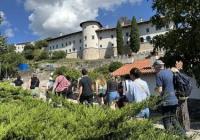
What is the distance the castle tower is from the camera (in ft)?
394

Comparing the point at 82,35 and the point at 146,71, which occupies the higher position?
the point at 82,35

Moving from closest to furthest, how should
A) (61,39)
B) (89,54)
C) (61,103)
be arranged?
(61,103)
(89,54)
(61,39)

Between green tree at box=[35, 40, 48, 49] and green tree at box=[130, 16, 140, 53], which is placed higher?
green tree at box=[35, 40, 48, 49]

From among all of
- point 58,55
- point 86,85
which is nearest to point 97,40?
point 58,55

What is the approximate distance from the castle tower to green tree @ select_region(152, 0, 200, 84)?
97698 millimetres

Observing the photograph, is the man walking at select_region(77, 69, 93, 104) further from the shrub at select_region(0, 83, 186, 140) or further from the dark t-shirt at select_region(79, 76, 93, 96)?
the shrub at select_region(0, 83, 186, 140)

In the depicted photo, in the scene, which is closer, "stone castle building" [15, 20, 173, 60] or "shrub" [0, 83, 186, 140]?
"shrub" [0, 83, 186, 140]

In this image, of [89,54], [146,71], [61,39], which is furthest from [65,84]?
[61,39]

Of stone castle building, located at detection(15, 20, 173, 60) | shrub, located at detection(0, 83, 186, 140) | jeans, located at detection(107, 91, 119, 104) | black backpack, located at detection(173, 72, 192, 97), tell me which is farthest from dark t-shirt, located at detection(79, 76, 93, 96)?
stone castle building, located at detection(15, 20, 173, 60)

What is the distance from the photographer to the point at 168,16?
2019cm

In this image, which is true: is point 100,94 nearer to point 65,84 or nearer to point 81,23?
point 65,84

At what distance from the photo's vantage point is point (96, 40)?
12331 centimetres

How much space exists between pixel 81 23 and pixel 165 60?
107 m

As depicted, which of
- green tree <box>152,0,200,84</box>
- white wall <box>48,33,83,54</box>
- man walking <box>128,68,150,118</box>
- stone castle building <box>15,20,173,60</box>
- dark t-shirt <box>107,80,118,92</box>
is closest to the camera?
man walking <box>128,68,150,118</box>
